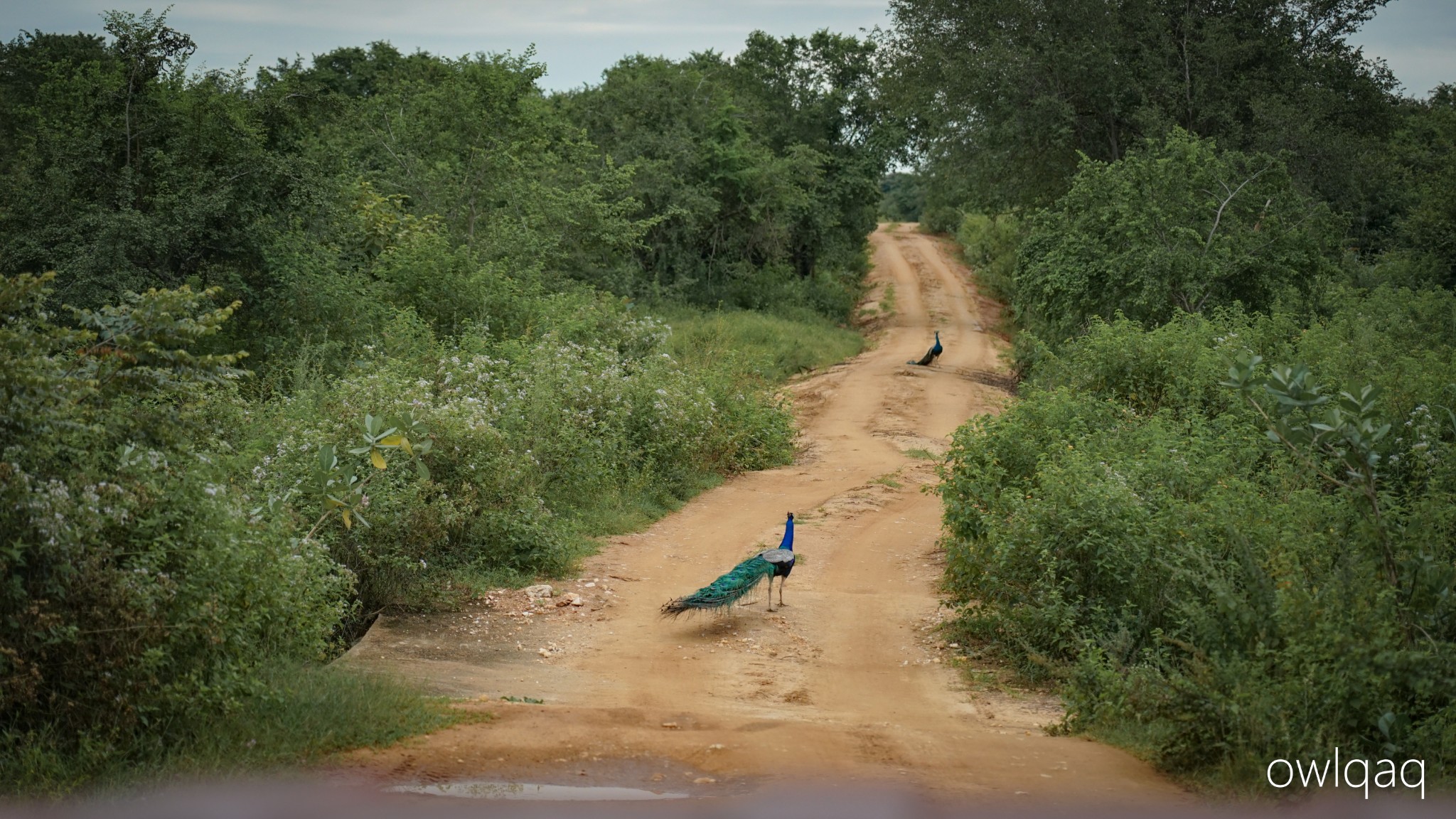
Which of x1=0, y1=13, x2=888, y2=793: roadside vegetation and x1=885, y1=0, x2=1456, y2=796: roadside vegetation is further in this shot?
x1=885, y1=0, x2=1456, y2=796: roadside vegetation

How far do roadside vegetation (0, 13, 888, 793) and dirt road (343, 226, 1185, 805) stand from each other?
0.62 meters

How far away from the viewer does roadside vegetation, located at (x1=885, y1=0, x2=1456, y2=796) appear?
679 cm

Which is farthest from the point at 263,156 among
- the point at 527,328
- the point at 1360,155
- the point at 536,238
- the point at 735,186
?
the point at 1360,155

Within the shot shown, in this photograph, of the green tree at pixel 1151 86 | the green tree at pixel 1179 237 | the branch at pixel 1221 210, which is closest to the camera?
the green tree at pixel 1179 237

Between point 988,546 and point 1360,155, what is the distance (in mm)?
19704

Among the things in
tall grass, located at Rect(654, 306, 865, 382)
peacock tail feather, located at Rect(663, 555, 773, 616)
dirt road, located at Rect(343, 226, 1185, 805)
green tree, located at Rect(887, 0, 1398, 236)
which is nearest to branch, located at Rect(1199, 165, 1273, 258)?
green tree, located at Rect(887, 0, 1398, 236)

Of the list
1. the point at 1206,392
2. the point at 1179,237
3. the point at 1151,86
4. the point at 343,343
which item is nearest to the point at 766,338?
the point at 1151,86

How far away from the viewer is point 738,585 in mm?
10508

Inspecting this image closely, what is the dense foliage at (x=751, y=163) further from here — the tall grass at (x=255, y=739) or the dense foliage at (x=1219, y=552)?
the tall grass at (x=255, y=739)

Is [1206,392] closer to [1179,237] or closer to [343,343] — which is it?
[1179,237]

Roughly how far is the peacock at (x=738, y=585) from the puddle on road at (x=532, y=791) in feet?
13.2

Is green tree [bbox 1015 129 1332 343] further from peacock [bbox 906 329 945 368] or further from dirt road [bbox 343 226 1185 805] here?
peacock [bbox 906 329 945 368]

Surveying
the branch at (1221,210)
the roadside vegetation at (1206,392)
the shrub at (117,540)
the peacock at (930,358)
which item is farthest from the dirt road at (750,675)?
the peacock at (930,358)

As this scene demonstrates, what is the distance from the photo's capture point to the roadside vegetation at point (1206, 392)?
6.79m
